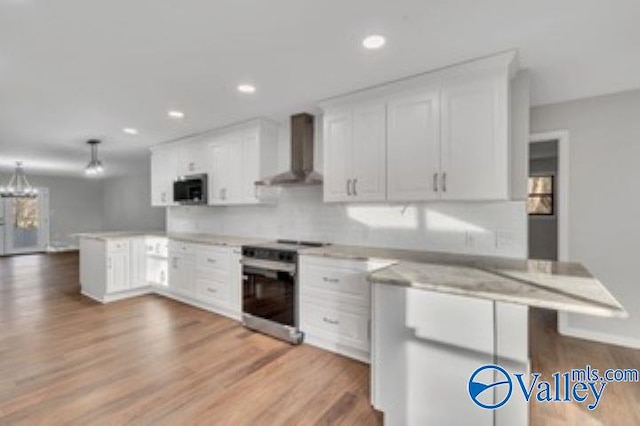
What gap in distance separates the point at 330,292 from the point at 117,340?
2.23 m

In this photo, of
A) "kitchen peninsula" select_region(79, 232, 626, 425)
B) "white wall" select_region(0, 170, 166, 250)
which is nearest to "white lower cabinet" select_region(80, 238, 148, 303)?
"kitchen peninsula" select_region(79, 232, 626, 425)

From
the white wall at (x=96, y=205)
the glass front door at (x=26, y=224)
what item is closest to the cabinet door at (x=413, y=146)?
the white wall at (x=96, y=205)

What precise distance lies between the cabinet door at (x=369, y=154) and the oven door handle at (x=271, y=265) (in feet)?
3.11

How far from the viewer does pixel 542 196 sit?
5.15 meters

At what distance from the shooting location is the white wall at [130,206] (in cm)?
847

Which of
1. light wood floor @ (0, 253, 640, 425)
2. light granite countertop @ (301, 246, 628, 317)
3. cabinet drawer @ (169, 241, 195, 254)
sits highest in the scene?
light granite countertop @ (301, 246, 628, 317)

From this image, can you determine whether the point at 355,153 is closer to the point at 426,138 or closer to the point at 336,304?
the point at 426,138

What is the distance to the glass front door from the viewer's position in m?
8.84

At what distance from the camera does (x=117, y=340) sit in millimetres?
3057

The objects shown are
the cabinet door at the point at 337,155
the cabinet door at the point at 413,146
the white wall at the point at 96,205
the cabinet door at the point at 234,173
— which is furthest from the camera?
the white wall at the point at 96,205

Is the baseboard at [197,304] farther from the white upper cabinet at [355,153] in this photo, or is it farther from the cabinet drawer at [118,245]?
the white upper cabinet at [355,153]

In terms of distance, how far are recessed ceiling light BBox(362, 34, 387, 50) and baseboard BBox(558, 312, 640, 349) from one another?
10.9ft

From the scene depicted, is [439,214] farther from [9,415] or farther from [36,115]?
[36,115]

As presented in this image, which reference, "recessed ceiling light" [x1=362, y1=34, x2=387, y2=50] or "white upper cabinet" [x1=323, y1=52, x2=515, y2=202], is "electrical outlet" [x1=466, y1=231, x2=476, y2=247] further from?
"recessed ceiling light" [x1=362, y1=34, x2=387, y2=50]
